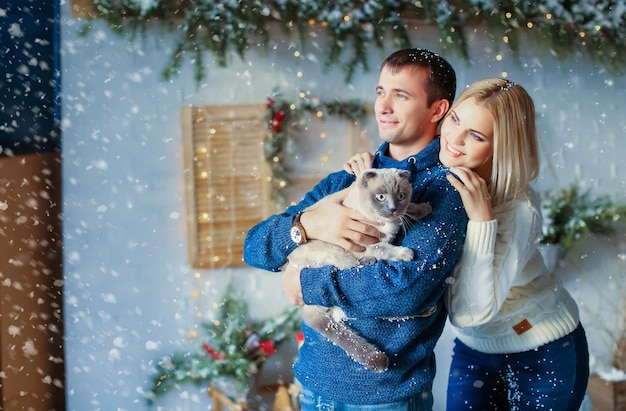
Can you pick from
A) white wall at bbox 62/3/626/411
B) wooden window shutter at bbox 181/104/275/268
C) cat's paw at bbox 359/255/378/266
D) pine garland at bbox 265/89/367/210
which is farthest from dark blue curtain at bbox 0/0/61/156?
cat's paw at bbox 359/255/378/266

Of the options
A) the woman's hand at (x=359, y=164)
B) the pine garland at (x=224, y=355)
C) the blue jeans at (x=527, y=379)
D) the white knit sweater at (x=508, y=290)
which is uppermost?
the woman's hand at (x=359, y=164)

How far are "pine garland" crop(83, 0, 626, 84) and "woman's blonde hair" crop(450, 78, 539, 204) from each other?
41.6 inches

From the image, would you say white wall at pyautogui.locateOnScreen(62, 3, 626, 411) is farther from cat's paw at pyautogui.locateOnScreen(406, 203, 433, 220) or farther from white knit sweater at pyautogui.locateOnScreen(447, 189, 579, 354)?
cat's paw at pyautogui.locateOnScreen(406, 203, 433, 220)

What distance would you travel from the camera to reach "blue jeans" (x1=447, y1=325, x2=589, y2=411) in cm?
134

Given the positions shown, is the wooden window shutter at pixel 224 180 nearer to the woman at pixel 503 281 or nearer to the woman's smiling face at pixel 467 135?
the woman at pixel 503 281

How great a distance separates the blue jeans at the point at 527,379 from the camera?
1336 millimetres

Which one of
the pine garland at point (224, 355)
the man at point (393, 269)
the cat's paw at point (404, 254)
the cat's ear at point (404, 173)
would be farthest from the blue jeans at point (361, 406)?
the pine garland at point (224, 355)

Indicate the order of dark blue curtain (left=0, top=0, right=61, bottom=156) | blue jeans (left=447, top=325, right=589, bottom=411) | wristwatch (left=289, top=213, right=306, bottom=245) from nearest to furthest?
wristwatch (left=289, top=213, right=306, bottom=245), blue jeans (left=447, top=325, right=589, bottom=411), dark blue curtain (left=0, top=0, right=61, bottom=156)

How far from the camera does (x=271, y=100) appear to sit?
7.01 ft

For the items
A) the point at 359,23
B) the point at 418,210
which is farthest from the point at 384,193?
the point at 359,23

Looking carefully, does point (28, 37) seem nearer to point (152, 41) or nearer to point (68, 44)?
point (68, 44)

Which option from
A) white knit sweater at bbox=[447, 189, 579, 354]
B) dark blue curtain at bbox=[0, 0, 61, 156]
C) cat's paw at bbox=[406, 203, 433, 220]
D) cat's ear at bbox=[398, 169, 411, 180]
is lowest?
white knit sweater at bbox=[447, 189, 579, 354]

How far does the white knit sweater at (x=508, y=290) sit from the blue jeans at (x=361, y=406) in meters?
0.15

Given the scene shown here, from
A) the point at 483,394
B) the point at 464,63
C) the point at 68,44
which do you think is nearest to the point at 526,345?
the point at 483,394
